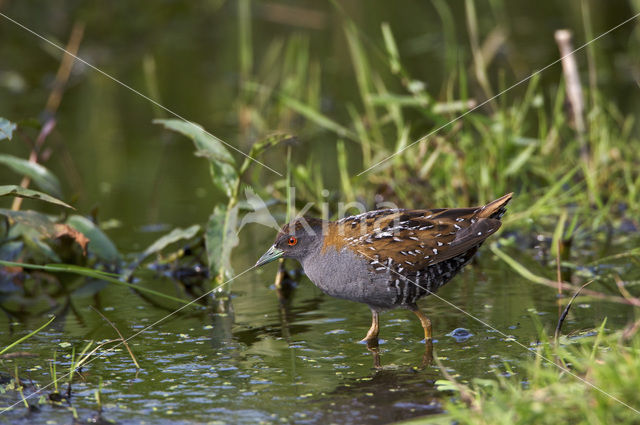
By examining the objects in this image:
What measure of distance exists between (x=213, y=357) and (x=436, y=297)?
1.61 metres

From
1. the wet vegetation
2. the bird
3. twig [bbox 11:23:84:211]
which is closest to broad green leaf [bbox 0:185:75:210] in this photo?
the wet vegetation

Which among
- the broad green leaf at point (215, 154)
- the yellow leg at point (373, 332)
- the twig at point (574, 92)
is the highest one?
the twig at point (574, 92)

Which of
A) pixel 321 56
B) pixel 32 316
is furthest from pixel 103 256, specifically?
pixel 321 56

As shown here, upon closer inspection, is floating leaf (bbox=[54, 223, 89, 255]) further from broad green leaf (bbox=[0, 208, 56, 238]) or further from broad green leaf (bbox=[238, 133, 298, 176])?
broad green leaf (bbox=[238, 133, 298, 176])

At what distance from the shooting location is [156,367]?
457 cm

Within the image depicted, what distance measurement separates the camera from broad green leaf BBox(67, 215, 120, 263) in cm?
612

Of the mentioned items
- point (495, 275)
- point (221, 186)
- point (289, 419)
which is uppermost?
point (221, 186)

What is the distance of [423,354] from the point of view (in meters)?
4.68

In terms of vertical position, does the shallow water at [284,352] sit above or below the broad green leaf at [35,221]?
below

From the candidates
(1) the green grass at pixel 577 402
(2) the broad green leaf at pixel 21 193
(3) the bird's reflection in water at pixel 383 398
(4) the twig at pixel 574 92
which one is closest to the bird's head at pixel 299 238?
(3) the bird's reflection in water at pixel 383 398

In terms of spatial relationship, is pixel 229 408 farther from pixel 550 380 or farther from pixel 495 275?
pixel 495 275

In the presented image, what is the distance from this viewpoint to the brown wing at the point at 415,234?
493cm

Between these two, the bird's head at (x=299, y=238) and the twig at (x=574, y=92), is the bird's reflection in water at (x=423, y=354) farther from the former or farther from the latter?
the twig at (x=574, y=92)

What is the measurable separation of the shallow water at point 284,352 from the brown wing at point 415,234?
0.44 metres
